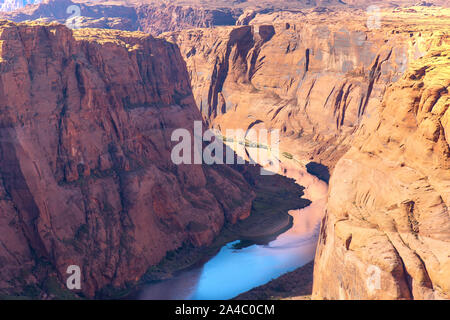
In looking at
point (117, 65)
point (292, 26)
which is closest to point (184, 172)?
point (117, 65)

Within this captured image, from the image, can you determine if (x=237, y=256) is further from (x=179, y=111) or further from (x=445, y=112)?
(x=445, y=112)

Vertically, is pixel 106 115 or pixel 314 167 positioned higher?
pixel 106 115

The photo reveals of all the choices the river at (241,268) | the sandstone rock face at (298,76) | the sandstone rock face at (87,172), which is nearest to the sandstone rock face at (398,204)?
the river at (241,268)

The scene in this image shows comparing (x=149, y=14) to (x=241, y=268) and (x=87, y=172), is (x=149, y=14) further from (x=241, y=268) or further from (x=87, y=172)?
(x=241, y=268)

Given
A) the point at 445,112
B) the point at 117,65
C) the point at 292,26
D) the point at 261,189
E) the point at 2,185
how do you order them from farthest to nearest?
the point at 292,26 < the point at 261,189 < the point at 117,65 < the point at 2,185 < the point at 445,112

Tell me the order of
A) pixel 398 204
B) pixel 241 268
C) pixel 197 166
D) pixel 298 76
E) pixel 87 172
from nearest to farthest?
pixel 398 204 → pixel 87 172 → pixel 241 268 → pixel 197 166 → pixel 298 76

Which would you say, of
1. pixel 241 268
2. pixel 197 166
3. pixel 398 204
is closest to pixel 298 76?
pixel 197 166
